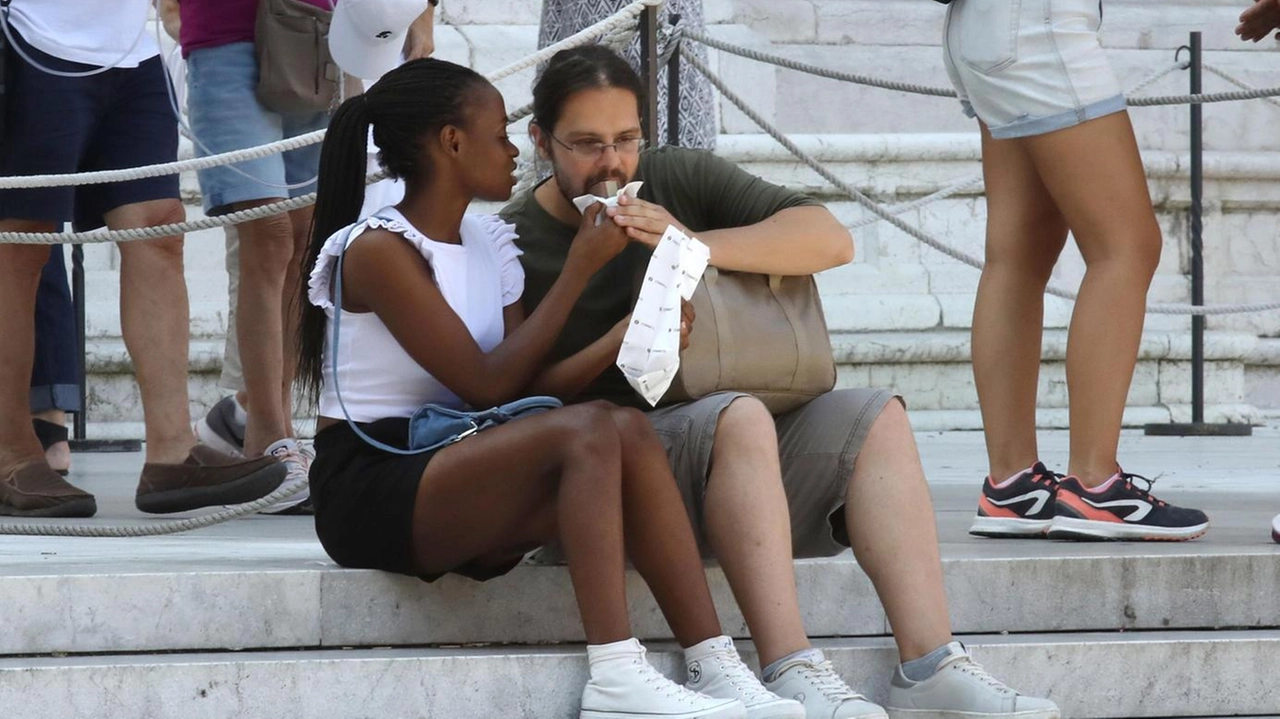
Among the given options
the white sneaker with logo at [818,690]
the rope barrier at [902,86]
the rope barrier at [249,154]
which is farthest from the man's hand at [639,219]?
the rope barrier at [902,86]

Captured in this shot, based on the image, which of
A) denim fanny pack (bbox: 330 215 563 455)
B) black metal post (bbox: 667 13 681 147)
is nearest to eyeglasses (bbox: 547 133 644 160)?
denim fanny pack (bbox: 330 215 563 455)

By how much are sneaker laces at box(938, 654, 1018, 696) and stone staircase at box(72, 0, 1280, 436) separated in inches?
163

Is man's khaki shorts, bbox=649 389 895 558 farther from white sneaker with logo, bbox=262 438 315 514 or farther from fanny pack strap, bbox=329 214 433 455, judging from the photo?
white sneaker with logo, bbox=262 438 315 514

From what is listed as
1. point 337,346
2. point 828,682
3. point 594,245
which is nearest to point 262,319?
point 337,346

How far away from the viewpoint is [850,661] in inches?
115

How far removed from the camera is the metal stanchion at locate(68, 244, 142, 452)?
5.93 metres

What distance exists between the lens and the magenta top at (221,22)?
410cm

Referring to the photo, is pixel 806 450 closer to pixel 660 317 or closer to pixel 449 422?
pixel 660 317

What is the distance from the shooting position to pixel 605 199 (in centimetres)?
288

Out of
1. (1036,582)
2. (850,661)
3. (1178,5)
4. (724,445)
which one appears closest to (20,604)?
(724,445)

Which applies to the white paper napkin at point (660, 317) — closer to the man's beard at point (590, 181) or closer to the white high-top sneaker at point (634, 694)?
the man's beard at point (590, 181)

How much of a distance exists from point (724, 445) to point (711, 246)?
314 millimetres

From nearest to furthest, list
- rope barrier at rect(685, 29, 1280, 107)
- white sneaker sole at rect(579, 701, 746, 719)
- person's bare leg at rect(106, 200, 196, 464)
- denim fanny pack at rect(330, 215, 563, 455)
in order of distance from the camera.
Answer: white sneaker sole at rect(579, 701, 746, 719) → denim fanny pack at rect(330, 215, 563, 455) → person's bare leg at rect(106, 200, 196, 464) → rope barrier at rect(685, 29, 1280, 107)

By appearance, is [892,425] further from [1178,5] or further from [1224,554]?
[1178,5]
